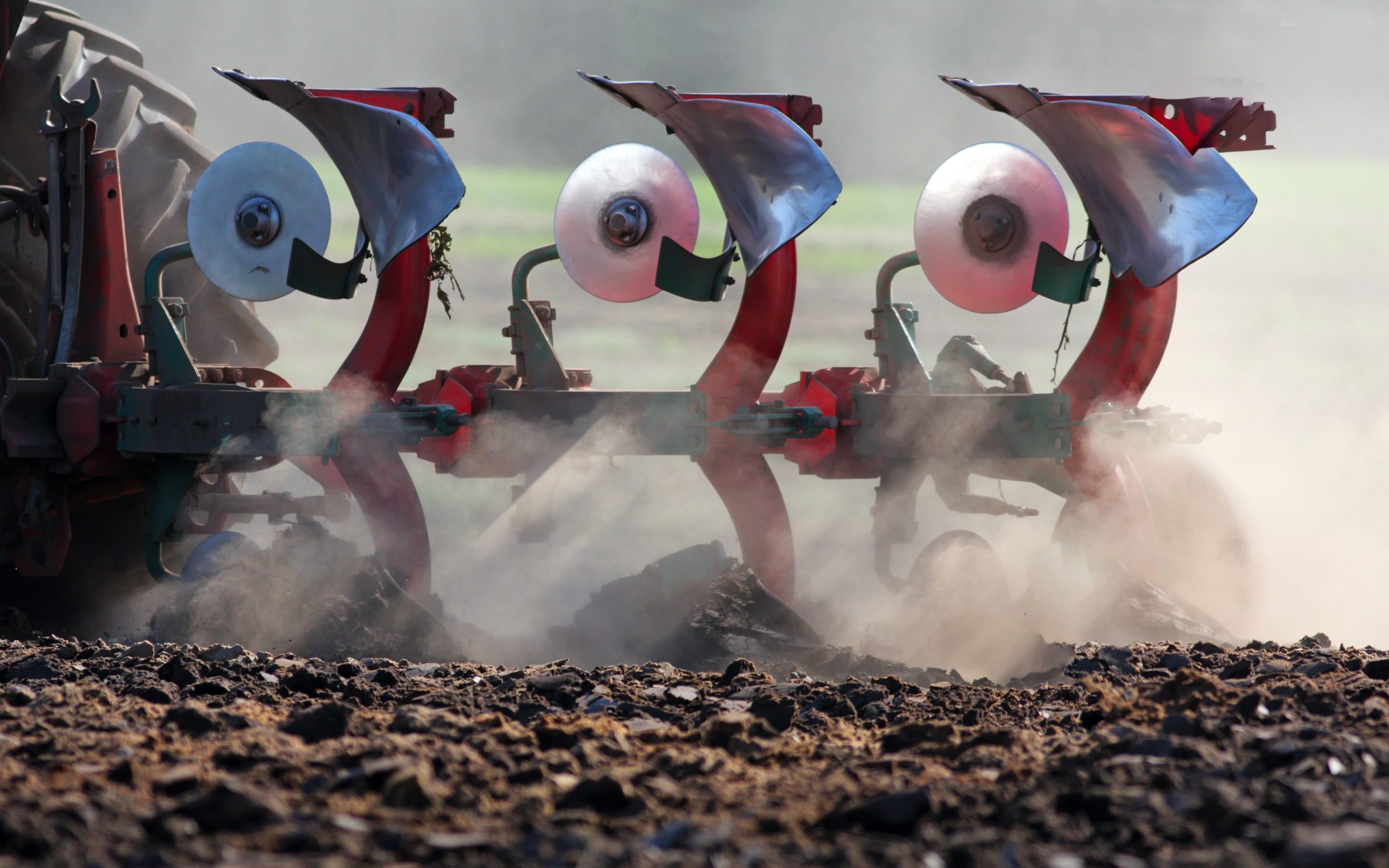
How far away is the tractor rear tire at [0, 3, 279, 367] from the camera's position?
21.8 ft

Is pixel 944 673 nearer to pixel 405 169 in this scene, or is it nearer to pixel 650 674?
pixel 650 674

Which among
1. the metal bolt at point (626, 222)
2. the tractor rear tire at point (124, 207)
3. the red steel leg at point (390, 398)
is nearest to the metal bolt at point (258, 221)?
the red steel leg at point (390, 398)

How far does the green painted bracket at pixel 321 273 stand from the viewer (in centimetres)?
557

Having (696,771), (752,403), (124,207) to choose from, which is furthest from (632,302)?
(696,771)

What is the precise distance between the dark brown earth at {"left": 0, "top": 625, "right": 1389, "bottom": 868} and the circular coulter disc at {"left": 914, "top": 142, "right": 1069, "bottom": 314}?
2.72 metres

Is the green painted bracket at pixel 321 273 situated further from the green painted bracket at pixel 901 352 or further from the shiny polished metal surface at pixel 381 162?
the green painted bracket at pixel 901 352

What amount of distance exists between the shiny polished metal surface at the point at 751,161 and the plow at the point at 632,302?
0.05 feet

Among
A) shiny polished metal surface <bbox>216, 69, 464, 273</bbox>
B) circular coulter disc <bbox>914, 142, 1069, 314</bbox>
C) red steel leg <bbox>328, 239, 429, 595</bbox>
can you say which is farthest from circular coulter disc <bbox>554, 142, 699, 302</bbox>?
circular coulter disc <bbox>914, 142, 1069, 314</bbox>

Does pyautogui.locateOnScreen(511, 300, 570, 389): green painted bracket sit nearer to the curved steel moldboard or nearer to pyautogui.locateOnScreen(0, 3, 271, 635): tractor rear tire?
pyautogui.locateOnScreen(0, 3, 271, 635): tractor rear tire

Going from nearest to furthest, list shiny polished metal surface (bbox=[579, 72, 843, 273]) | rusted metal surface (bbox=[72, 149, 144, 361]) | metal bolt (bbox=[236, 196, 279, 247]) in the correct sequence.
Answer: shiny polished metal surface (bbox=[579, 72, 843, 273]) < metal bolt (bbox=[236, 196, 279, 247]) < rusted metal surface (bbox=[72, 149, 144, 361])

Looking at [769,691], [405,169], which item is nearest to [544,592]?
[405,169]

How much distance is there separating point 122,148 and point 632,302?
9.02 feet

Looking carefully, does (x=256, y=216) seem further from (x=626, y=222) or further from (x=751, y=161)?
(x=751, y=161)

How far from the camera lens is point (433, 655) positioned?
504 cm
